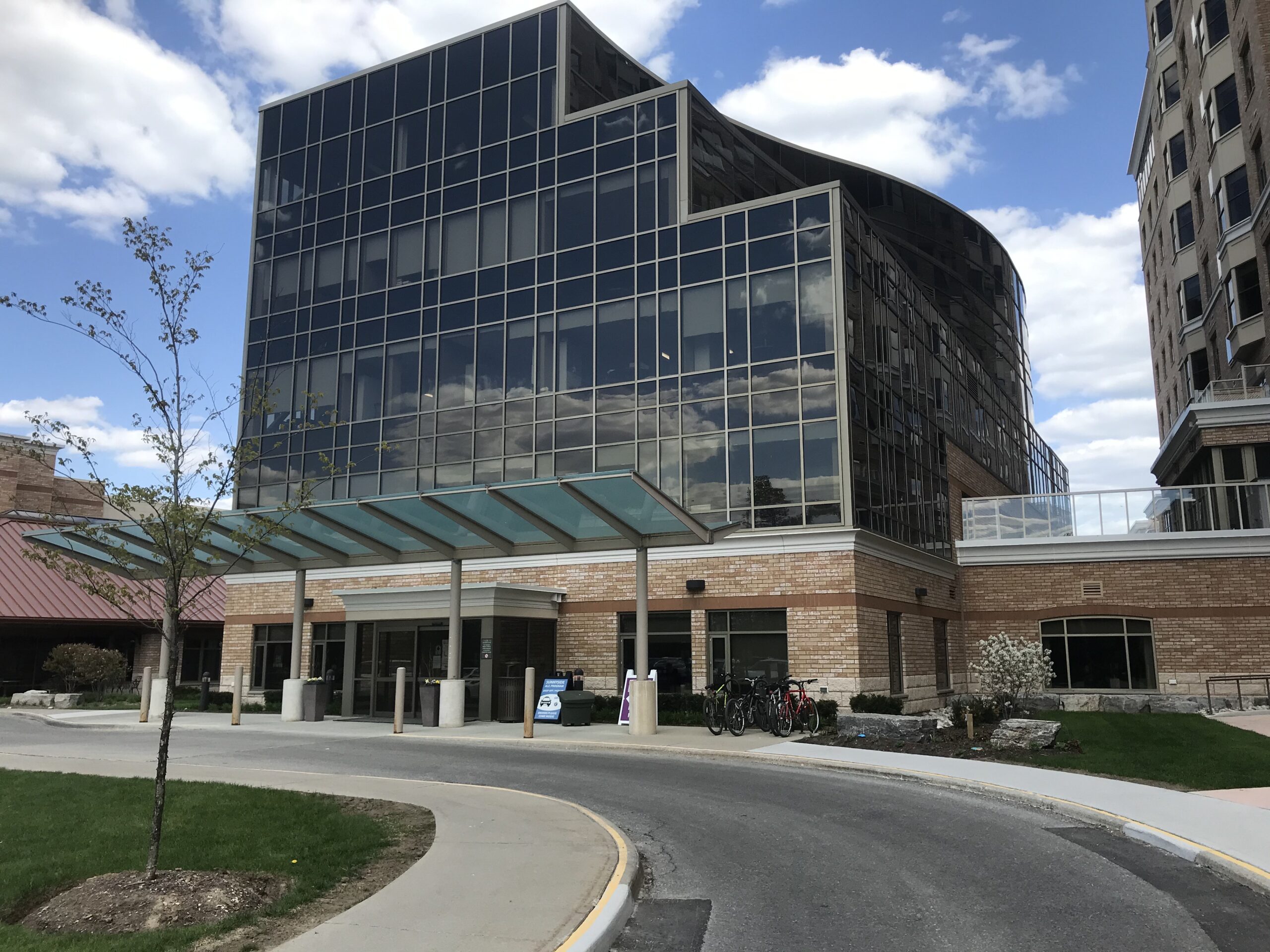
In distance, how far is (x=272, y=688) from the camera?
32750 mm

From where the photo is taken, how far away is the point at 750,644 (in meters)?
24.7

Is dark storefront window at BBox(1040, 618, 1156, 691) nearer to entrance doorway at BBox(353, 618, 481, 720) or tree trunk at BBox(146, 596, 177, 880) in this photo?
entrance doorway at BBox(353, 618, 481, 720)

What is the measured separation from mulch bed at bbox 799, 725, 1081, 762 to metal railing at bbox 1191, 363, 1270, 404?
59.5ft

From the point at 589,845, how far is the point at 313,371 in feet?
90.5

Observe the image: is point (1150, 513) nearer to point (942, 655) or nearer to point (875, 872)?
point (942, 655)

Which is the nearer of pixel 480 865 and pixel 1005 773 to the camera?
pixel 480 865

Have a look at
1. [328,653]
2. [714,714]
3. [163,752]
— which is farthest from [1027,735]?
[328,653]

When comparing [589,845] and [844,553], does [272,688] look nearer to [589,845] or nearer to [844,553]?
[844,553]

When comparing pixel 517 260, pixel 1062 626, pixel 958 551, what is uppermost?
pixel 517 260

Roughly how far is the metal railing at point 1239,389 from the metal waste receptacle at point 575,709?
22.1 m

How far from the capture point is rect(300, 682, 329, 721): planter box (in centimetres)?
2502

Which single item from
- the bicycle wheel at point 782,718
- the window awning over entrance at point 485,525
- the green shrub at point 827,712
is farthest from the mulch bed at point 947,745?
the window awning over entrance at point 485,525

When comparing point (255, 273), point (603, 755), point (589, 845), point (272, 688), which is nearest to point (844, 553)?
point (603, 755)

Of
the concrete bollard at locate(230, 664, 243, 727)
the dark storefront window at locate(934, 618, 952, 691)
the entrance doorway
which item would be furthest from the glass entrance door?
the dark storefront window at locate(934, 618, 952, 691)
